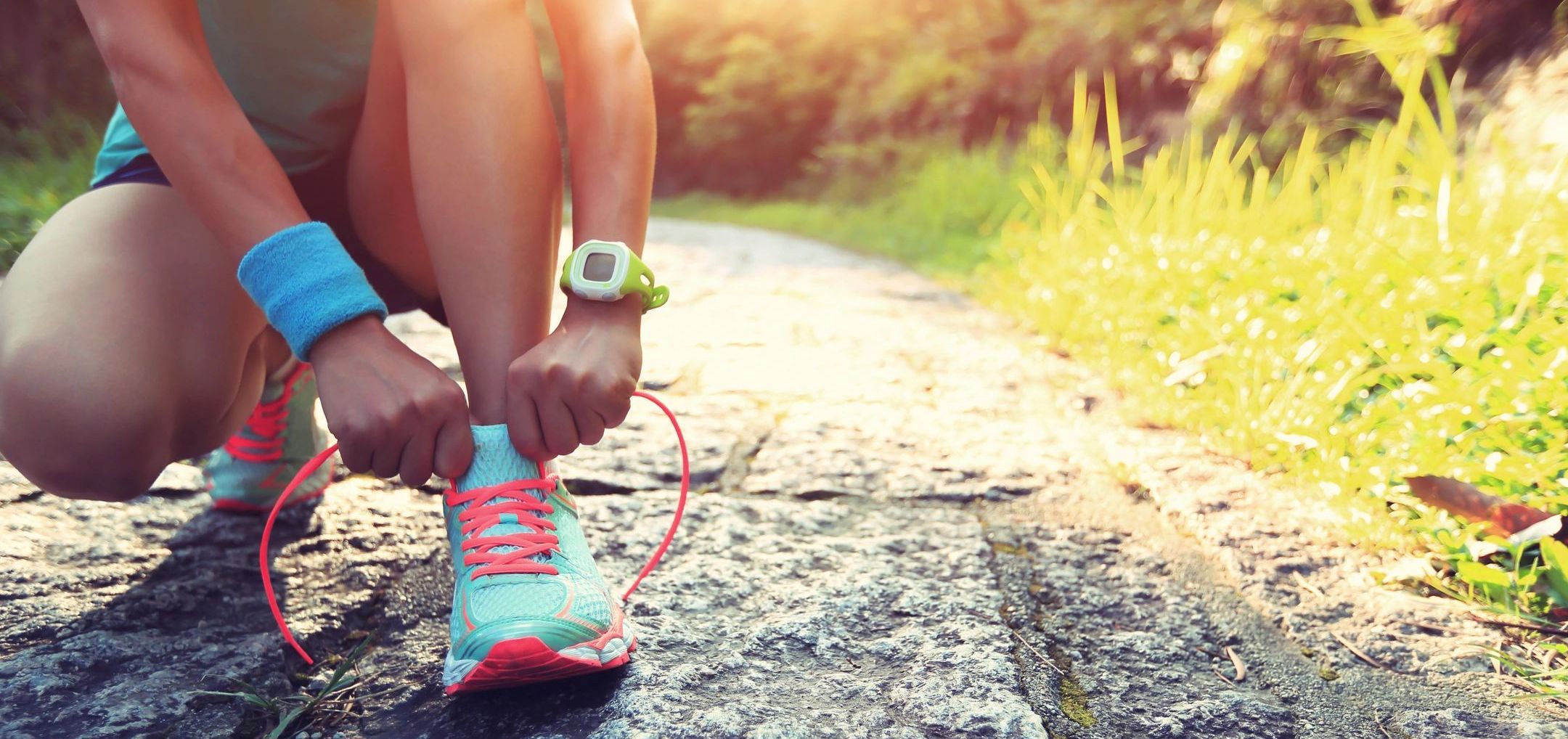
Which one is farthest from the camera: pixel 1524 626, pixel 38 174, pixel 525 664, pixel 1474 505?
pixel 38 174

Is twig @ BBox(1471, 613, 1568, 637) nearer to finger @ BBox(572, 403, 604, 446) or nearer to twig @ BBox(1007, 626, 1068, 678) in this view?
twig @ BBox(1007, 626, 1068, 678)

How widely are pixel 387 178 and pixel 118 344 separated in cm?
38

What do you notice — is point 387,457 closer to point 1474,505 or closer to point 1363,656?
point 1363,656

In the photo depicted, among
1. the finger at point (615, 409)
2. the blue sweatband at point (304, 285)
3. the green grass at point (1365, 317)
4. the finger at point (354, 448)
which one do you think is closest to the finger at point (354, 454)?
the finger at point (354, 448)

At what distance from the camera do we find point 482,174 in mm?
1003

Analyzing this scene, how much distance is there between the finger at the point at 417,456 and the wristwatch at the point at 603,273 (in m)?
0.20

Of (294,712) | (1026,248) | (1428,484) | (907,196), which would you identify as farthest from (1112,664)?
(907,196)

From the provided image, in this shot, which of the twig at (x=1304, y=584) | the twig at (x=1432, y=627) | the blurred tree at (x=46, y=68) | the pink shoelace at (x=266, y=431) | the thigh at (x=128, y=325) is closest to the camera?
the thigh at (x=128, y=325)

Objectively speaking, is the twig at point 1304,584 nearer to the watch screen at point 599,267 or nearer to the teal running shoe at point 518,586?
the teal running shoe at point 518,586

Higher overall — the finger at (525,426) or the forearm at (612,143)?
the forearm at (612,143)

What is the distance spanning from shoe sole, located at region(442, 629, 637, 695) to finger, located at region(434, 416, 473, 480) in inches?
7.2

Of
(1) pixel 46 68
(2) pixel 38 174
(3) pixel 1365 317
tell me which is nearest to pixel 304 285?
(3) pixel 1365 317

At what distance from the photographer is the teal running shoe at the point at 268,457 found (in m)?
1.34

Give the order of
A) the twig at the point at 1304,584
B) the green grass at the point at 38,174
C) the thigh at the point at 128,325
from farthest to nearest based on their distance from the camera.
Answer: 1. the green grass at the point at 38,174
2. the twig at the point at 1304,584
3. the thigh at the point at 128,325
